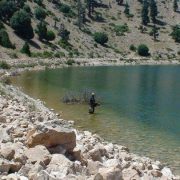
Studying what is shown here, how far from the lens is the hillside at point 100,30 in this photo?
112 meters

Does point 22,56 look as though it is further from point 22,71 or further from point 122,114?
point 122,114

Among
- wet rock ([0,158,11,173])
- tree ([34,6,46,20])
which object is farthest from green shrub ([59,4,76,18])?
wet rock ([0,158,11,173])

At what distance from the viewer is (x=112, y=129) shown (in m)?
32.8

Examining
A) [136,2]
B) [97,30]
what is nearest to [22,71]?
[97,30]

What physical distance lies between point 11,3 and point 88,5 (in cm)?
4755

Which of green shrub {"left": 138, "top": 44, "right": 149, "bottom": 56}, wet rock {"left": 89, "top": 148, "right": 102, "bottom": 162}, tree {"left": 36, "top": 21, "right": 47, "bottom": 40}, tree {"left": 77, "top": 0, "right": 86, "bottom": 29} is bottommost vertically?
green shrub {"left": 138, "top": 44, "right": 149, "bottom": 56}

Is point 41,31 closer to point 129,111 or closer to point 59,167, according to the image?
point 129,111

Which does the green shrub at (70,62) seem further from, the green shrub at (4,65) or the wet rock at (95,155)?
the wet rock at (95,155)

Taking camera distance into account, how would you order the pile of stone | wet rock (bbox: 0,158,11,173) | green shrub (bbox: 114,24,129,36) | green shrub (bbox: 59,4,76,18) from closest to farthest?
wet rock (bbox: 0,158,11,173) < the pile of stone < green shrub (bbox: 59,4,76,18) < green shrub (bbox: 114,24,129,36)

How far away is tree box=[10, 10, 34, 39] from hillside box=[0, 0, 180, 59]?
38.3 inches

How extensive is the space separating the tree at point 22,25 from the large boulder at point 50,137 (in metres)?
98.1

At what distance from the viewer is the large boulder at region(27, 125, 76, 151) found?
1352 centimetres

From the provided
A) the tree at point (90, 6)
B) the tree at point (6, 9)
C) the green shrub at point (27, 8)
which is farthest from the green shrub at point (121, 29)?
the tree at point (6, 9)

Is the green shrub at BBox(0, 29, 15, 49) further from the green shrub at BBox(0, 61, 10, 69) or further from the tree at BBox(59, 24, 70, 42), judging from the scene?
the tree at BBox(59, 24, 70, 42)
